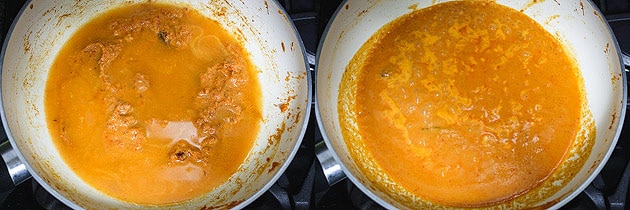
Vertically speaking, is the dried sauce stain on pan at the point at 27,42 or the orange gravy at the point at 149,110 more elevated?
the dried sauce stain on pan at the point at 27,42

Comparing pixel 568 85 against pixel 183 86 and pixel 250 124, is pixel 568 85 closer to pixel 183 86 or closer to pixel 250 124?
pixel 250 124

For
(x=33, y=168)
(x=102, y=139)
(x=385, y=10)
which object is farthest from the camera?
(x=385, y=10)

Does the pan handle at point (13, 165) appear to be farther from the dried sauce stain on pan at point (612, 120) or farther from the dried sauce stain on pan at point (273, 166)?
the dried sauce stain on pan at point (612, 120)

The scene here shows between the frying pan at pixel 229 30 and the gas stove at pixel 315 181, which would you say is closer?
the frying pan at pixel 229 30

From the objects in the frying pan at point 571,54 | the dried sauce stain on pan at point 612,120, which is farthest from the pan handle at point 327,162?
the dried sauce stain on pan at point 612,120

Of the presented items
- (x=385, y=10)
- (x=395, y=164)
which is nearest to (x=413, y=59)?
(x=385, y=10)

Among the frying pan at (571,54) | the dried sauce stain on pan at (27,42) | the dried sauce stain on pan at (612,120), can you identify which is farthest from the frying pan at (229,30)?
the dried sauce stain on pan at (612,120)

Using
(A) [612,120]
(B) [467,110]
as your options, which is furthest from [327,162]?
(A) [612,120]

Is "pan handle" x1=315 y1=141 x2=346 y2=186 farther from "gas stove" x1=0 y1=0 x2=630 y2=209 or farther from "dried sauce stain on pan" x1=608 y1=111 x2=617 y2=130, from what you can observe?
"dried sauce stain on pan" x1=608 y1=111 x2=617 y2=130
